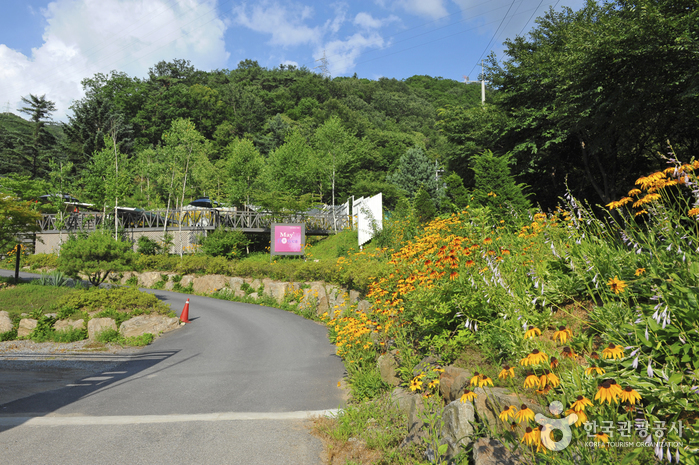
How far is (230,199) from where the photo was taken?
29047 millimetres

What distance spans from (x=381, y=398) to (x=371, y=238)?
39.6ft

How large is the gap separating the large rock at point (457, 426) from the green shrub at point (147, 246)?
23530 mm

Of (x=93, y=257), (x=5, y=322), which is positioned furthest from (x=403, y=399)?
(x=93, y=257)

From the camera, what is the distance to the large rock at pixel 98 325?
11203 mm

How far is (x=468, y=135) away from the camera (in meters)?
21.8

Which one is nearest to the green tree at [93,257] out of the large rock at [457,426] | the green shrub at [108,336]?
the green shrub at [108,336]

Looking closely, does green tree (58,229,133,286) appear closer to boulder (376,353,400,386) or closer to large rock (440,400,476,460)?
boulder (376,353,400,386)

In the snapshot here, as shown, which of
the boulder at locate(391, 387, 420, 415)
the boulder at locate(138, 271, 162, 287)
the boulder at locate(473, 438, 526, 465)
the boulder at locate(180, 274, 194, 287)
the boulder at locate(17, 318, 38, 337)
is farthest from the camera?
the boulder at locate(138, 271, 162, 287)

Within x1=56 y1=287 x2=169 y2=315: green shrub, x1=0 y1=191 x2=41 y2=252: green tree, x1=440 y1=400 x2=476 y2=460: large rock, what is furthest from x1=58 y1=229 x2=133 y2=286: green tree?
x1=440 y1=400 x2=476 y2=460: large rock

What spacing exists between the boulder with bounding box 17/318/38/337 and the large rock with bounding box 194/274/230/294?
758 centimetres

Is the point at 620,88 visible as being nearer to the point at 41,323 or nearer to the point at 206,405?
the point at 206,405

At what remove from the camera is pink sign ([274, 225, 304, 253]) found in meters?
18.9

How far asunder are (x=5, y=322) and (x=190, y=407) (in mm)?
8797

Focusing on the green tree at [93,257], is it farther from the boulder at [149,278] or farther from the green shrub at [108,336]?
the boulder at [149,278]
